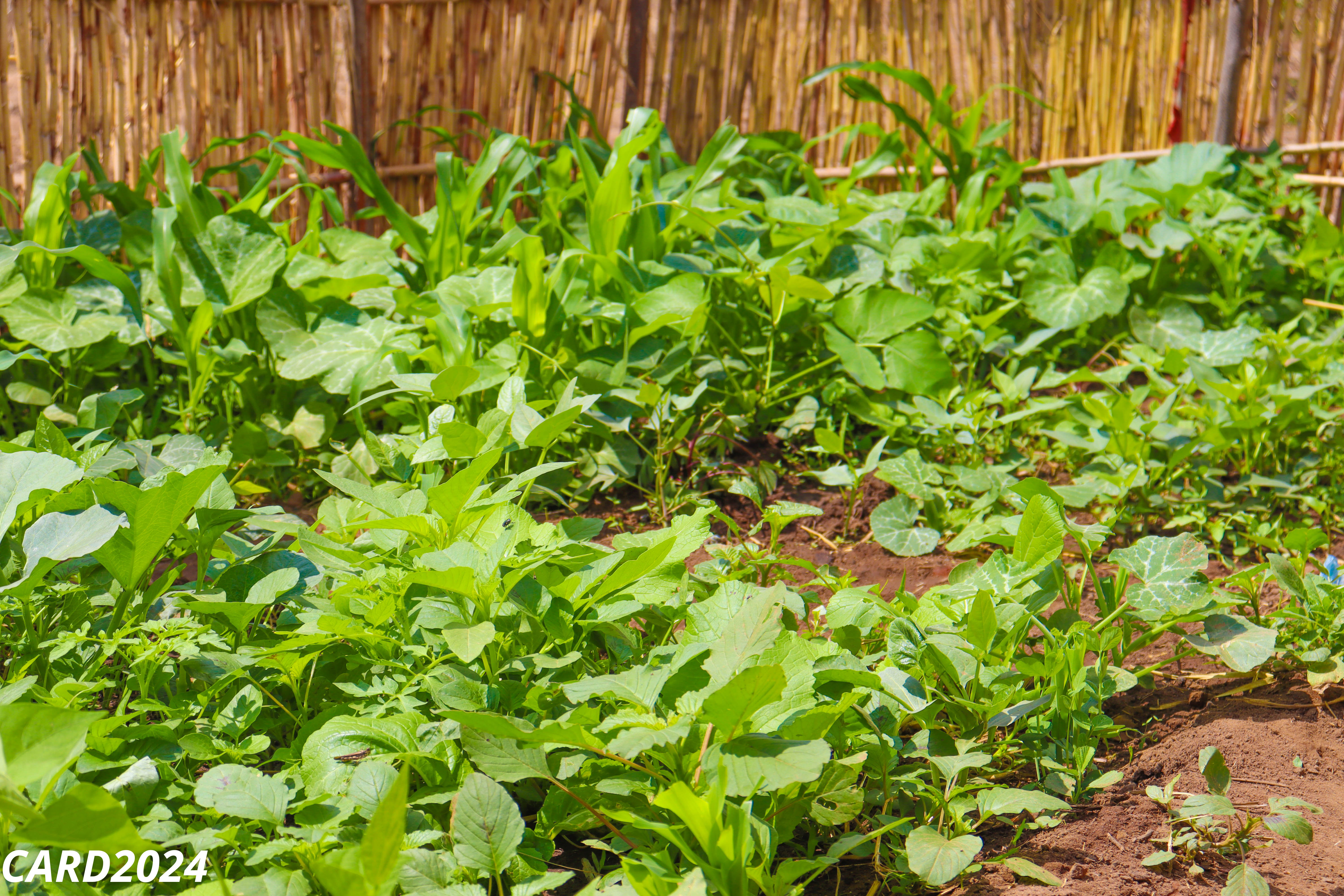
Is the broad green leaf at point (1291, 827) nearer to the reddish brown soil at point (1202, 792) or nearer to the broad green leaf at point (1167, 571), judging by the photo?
the reddish brown soil at point (1202, 792)

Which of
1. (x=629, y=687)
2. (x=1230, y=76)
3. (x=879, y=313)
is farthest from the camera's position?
(x=1230, y=76)

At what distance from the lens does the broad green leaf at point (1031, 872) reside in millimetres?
1202

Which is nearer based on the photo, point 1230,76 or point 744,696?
point 744,696

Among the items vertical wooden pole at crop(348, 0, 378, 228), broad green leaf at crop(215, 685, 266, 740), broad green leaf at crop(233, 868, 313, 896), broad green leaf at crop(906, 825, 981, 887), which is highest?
vertical wooden pole at crop(348, 0, 378, 228)

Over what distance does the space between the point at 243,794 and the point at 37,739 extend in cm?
22

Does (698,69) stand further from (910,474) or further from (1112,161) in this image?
(910,474)

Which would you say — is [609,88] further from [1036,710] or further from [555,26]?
[1036,710]

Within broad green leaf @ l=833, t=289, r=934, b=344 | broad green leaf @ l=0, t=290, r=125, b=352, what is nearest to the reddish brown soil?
broad green leaf @ l=833, t=289, r=934, b=344

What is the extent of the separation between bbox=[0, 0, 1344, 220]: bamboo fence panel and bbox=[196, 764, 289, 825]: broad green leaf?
2.49 m

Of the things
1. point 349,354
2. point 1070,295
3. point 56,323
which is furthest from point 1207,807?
point 56,323

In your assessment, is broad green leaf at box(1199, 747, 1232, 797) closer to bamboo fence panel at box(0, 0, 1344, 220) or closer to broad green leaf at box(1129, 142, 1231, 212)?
broad green leaf at box(1129, 142, 1231, 212)

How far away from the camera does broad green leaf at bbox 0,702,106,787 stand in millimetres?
983

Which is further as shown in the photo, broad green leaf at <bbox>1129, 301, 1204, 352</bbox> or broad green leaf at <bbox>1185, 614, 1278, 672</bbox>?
broad green leaf at <bbox>1129, 301, 1204, 352</bbox>

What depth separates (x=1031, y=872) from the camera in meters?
1.21
